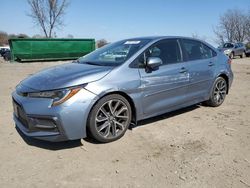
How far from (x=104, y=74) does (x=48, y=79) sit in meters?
0.80

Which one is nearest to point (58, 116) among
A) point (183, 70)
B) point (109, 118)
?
point (109, 118)

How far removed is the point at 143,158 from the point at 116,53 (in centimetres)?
200

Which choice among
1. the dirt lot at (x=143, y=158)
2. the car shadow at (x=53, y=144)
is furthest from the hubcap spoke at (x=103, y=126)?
the car shadow at (x=53, y=144)

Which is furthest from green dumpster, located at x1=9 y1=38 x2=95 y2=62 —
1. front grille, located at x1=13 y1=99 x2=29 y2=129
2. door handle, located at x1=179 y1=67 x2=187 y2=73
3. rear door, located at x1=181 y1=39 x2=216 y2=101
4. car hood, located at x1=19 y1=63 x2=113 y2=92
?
door handle, located at x1=179 y1=67 x2=187 y2=73

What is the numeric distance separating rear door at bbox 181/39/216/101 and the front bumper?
7.54ft

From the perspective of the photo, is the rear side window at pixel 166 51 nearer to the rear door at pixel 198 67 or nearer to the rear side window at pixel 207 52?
the rear door at pixel 198 67

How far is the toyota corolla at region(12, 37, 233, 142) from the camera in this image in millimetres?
3694

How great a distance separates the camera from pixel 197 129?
4.80 metres

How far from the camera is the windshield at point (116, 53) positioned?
4.53 metres

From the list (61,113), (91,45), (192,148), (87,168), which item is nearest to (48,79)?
(61,113)

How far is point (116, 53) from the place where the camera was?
490cm

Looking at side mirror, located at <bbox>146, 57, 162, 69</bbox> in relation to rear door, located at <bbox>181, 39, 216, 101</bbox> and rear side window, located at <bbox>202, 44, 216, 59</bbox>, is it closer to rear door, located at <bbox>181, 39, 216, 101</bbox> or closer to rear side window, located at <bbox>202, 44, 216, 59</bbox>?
rear door, located at <bbox>181, 39, 216, 101</bbox>

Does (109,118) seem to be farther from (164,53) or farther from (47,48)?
(47,48)

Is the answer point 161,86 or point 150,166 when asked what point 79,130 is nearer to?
point 150,166
